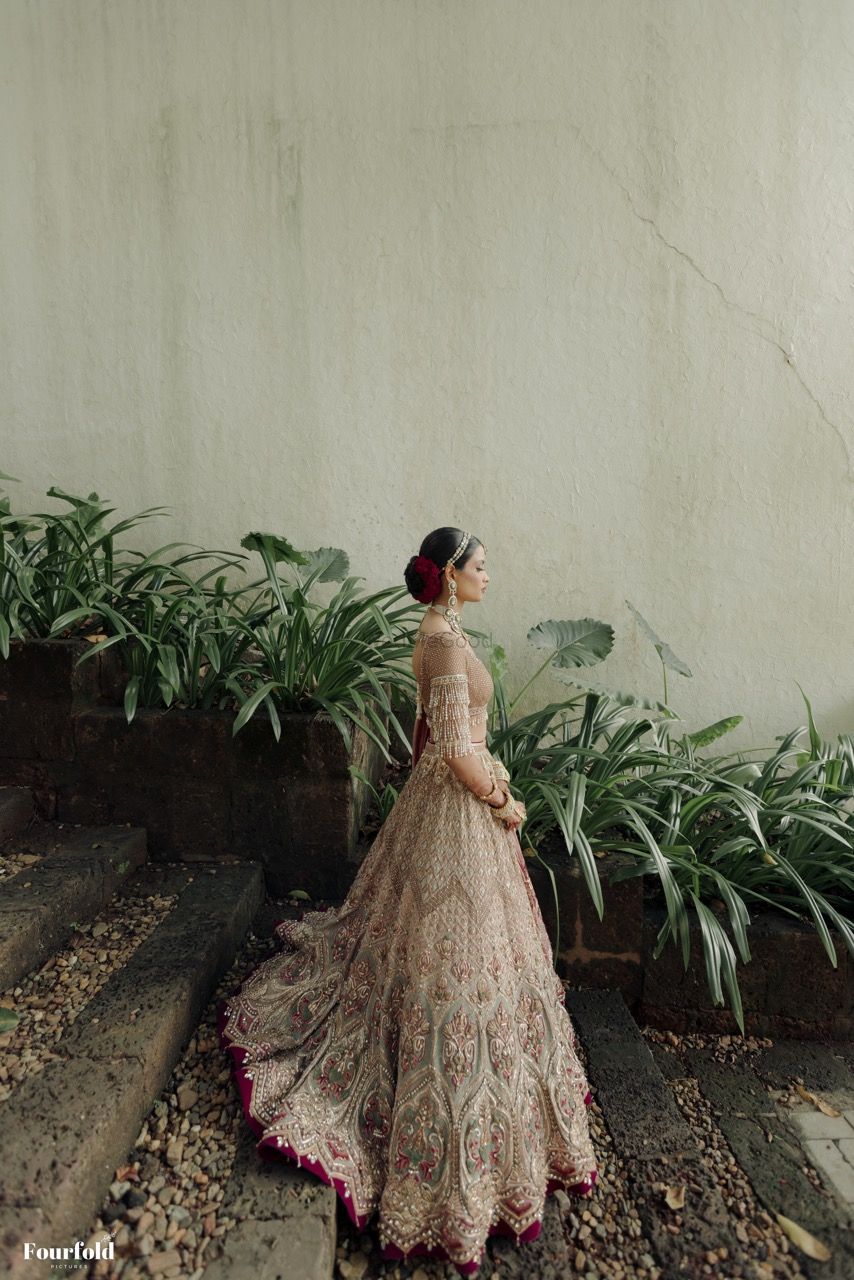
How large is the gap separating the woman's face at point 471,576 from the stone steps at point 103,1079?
1.14 metres

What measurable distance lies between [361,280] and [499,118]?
2.49 feet

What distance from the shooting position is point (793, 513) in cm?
296

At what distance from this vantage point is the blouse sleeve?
5.17 ft

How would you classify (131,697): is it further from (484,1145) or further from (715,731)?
(715,731)

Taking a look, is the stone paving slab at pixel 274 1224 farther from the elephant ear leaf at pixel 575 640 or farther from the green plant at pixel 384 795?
the elephant ear leaf at pixel 575 640

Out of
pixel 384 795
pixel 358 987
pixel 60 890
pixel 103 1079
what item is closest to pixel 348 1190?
pixel 358 987

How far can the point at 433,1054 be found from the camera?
4.99 ft

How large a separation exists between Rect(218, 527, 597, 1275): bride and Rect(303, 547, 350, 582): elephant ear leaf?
1067mm

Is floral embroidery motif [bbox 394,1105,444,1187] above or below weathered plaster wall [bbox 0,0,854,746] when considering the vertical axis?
below

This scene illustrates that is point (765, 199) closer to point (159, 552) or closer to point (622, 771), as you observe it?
point (622, 771)

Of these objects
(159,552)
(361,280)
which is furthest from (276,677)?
(361,280)

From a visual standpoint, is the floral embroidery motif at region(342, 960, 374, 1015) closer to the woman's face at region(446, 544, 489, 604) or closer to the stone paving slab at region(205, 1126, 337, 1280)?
the stone paving slab at region(205, 1126, 337, 1280)

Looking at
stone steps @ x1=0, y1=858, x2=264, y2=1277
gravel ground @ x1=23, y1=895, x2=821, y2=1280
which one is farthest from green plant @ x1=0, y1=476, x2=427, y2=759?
gravel ground @ x1=23, y1=895, x2=821, y2=1280

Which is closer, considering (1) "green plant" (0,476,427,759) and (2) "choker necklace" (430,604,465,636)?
(2) "choker necklace" (430,604,465,636)
